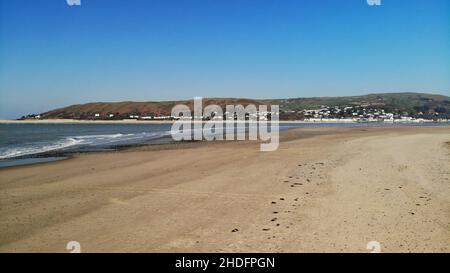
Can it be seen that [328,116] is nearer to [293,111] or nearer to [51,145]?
[293,111]

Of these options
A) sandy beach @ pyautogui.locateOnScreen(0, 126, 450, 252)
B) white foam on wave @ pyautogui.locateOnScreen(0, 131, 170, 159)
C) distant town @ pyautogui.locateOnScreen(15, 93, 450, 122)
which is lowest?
white foam on wave @ pyautogui.locateOnScreen(0, 131, 170, 159)

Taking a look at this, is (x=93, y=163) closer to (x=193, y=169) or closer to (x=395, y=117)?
(x=193, y=169)

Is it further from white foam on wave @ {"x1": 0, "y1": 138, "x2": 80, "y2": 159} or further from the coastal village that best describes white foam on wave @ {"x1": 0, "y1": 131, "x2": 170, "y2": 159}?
the coastal village

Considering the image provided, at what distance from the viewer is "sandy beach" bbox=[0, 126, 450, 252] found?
5.49 meters

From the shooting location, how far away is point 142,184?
10242 millimetres

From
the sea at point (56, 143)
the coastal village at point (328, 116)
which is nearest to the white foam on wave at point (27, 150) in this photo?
the sea at point (56, 143)

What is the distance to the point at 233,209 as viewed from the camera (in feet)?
24.2

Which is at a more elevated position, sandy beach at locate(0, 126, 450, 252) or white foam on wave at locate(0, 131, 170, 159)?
sandy beach at locate(0, 126, 450, 252)

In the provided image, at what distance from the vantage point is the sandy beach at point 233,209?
5493 millimetres

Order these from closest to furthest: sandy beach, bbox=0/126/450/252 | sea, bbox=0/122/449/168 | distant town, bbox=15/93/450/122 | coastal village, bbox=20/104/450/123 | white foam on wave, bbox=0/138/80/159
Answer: sandy beach, bbox=0/126/450/252
sea, bbox=0/122/449/168
white foam on wave, bbox=0/138/80/159
coastal village, bbox=20/104/450/123
distant town, bbox=15/93/450/122

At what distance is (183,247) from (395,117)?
135960 millimetres

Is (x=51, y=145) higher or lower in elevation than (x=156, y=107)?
lower

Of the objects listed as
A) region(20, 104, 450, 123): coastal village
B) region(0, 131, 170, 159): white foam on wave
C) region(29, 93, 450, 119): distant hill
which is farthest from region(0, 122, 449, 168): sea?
region(29, 93, 450, 119): distant hill

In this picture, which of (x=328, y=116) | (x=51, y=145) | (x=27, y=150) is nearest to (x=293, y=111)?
(x=328, y=116)
